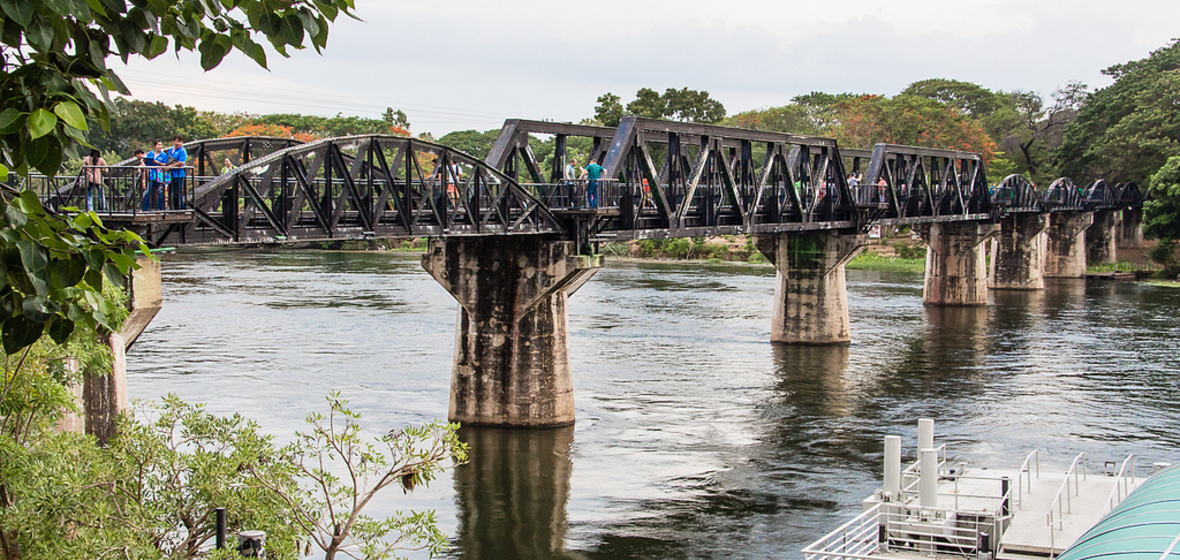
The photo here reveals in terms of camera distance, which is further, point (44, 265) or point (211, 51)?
point (211, 51)

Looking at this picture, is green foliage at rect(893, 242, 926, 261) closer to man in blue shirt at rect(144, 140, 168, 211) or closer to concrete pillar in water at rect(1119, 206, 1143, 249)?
concrete pillar in water at rect(1119, 206, 1143, 249)

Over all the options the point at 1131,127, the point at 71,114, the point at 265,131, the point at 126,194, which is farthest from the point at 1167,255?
the point at 71,114

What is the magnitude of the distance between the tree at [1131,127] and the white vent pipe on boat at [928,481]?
99.4 meters

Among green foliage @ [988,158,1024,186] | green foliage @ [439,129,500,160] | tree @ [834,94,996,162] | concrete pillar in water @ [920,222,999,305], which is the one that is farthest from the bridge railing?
green foliage @ [439,129,500,160]

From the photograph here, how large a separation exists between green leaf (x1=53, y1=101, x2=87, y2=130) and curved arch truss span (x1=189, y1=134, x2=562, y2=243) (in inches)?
738

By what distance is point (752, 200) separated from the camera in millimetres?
48469

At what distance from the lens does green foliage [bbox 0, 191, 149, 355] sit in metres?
6.65

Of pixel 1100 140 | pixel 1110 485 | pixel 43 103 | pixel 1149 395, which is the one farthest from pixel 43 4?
pixel 1100 140

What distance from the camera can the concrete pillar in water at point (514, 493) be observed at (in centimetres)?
2622

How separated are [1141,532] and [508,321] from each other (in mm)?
23648

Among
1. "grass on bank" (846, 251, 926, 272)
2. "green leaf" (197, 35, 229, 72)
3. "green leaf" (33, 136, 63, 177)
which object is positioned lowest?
"grass on bank" (846, 251, 926, 272)

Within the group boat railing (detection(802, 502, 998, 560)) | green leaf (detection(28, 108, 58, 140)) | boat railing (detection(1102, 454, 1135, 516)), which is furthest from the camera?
boat railing (detection(1102, 454, 1135, 516))

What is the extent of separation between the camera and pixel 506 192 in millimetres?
34000

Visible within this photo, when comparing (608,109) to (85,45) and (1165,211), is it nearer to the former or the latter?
(1165,211)
